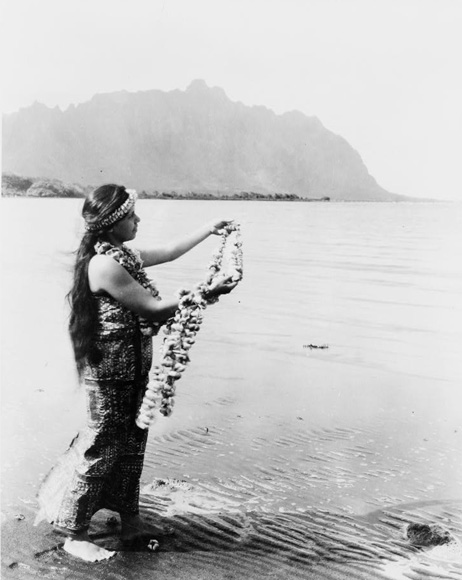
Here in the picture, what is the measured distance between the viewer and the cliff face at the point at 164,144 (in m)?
9.34

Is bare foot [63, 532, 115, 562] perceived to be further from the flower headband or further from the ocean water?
the flower headband

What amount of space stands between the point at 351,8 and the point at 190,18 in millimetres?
1186

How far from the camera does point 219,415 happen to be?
507 centimetres

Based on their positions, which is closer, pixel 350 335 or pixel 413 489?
pixel 413 489

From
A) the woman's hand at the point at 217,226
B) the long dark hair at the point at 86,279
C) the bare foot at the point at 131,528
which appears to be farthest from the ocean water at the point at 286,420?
the woman's hand at the point at 217,226

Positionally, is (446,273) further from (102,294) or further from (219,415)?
(102,294)

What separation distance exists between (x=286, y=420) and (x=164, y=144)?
302 inches

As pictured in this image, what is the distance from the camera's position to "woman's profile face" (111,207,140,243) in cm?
305

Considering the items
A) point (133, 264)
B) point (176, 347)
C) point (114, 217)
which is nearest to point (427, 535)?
point (176, 347)

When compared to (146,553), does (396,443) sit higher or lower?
higher

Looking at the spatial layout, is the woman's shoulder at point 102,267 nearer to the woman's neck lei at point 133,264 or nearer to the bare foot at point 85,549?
the woman's neck lei at point 133,264

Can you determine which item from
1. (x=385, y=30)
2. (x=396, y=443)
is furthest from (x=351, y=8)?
(x=396, y=443)

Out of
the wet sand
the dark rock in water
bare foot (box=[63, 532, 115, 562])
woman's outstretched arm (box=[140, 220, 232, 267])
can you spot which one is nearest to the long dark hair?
woman's outstretched arm (box=[140, 220, 232, 267])

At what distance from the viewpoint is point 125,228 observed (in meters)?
3.07
